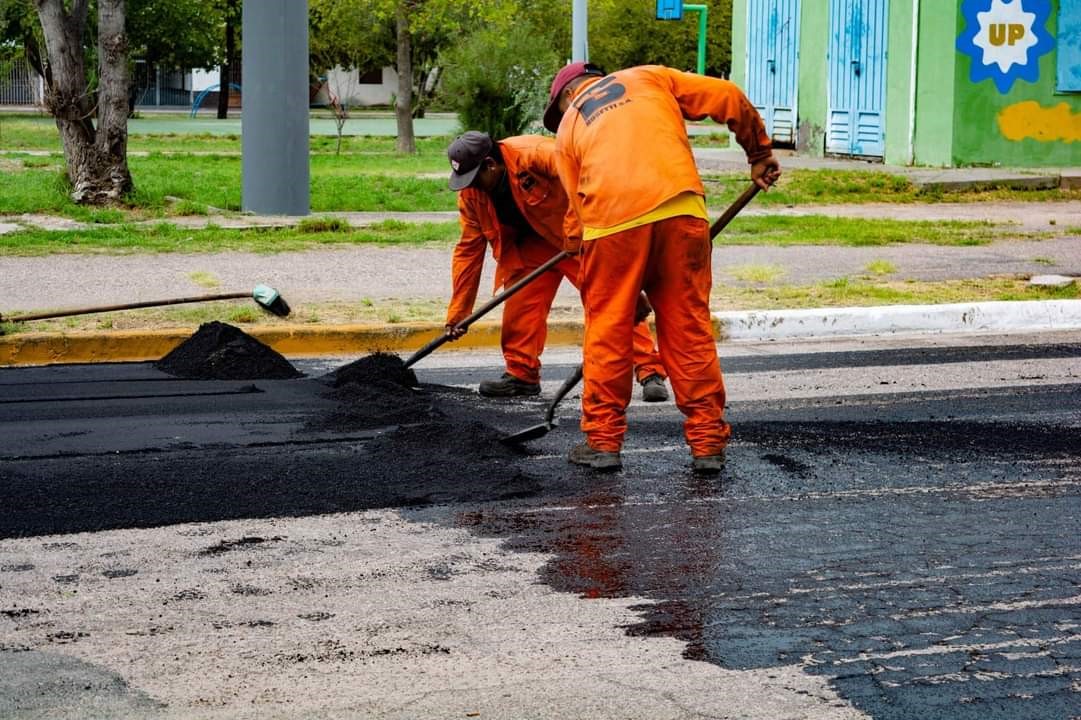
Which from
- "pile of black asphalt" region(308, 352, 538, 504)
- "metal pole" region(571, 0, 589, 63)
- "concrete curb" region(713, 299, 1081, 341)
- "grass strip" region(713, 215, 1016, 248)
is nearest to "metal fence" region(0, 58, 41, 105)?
"metal pole" region(571, 0, 589, 63)

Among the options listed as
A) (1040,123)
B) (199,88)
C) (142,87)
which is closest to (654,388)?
(1040,123)

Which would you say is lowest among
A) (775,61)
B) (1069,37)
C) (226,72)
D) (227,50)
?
(775,61)

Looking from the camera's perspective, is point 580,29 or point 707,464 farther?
point 580,29

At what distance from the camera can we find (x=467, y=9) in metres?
30.7

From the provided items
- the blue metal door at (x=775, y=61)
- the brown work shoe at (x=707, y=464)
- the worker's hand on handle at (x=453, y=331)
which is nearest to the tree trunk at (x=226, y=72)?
the blue metal door at (x=775, y=61)

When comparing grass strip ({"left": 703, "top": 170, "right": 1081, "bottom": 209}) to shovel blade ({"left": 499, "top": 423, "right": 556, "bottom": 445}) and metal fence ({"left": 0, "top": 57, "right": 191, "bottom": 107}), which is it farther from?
metal fence ({"left": 0, "top": 57, "right": 191, "bottom": 107})

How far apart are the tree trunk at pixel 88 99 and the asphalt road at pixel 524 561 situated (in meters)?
8.53

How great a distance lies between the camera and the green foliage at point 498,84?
26.0 meters

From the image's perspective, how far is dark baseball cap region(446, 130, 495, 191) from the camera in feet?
24.2

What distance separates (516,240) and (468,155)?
0.79 metres

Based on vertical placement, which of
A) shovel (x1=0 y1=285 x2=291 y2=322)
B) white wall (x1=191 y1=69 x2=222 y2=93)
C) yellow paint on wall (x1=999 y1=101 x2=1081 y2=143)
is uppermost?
white wall (x1=191 y1=69 x2=222 y2=93)

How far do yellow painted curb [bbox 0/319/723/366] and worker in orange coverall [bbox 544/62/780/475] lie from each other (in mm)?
3380

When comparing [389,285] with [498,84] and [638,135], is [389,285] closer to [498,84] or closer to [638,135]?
[638,135]

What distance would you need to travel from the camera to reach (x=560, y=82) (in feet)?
21.3
